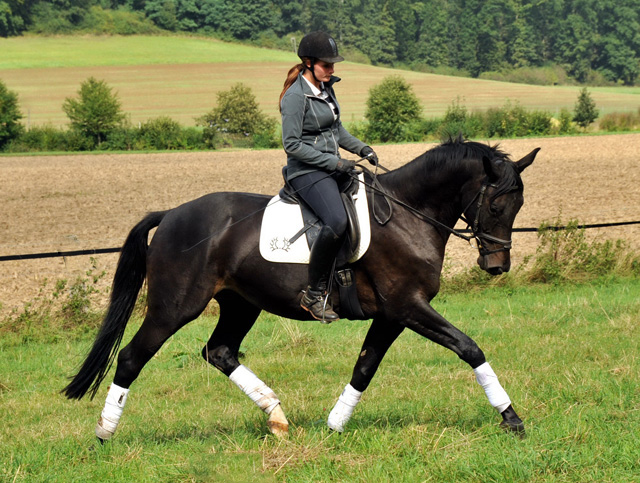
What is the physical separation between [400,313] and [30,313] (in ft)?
21.1

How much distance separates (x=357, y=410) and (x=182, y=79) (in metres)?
88.6

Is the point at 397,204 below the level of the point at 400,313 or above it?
above

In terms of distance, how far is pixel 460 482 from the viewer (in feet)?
14.8

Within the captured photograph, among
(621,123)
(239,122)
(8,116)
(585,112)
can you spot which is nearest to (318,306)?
(8,116)

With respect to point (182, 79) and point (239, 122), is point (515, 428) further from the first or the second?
point (182, 79)

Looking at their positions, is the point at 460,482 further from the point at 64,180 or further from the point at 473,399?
the point at 64,180

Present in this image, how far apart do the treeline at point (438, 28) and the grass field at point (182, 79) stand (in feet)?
23.4

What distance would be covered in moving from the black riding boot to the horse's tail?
154 centimetres

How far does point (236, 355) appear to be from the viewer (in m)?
6.17

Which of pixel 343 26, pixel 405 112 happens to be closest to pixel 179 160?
pixel 405 112

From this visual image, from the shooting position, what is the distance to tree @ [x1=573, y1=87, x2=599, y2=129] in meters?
52.8

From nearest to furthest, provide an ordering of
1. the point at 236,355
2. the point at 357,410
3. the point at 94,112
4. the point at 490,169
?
the point at 490,169
the point at 236,355
the point at 357,410
the point at 94,112

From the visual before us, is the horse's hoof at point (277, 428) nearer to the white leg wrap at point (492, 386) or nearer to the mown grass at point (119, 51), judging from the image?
the white leg wrap at point (492, 386)

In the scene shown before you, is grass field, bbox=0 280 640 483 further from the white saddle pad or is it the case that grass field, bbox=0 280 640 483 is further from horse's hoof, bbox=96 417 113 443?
the white saddle pad
